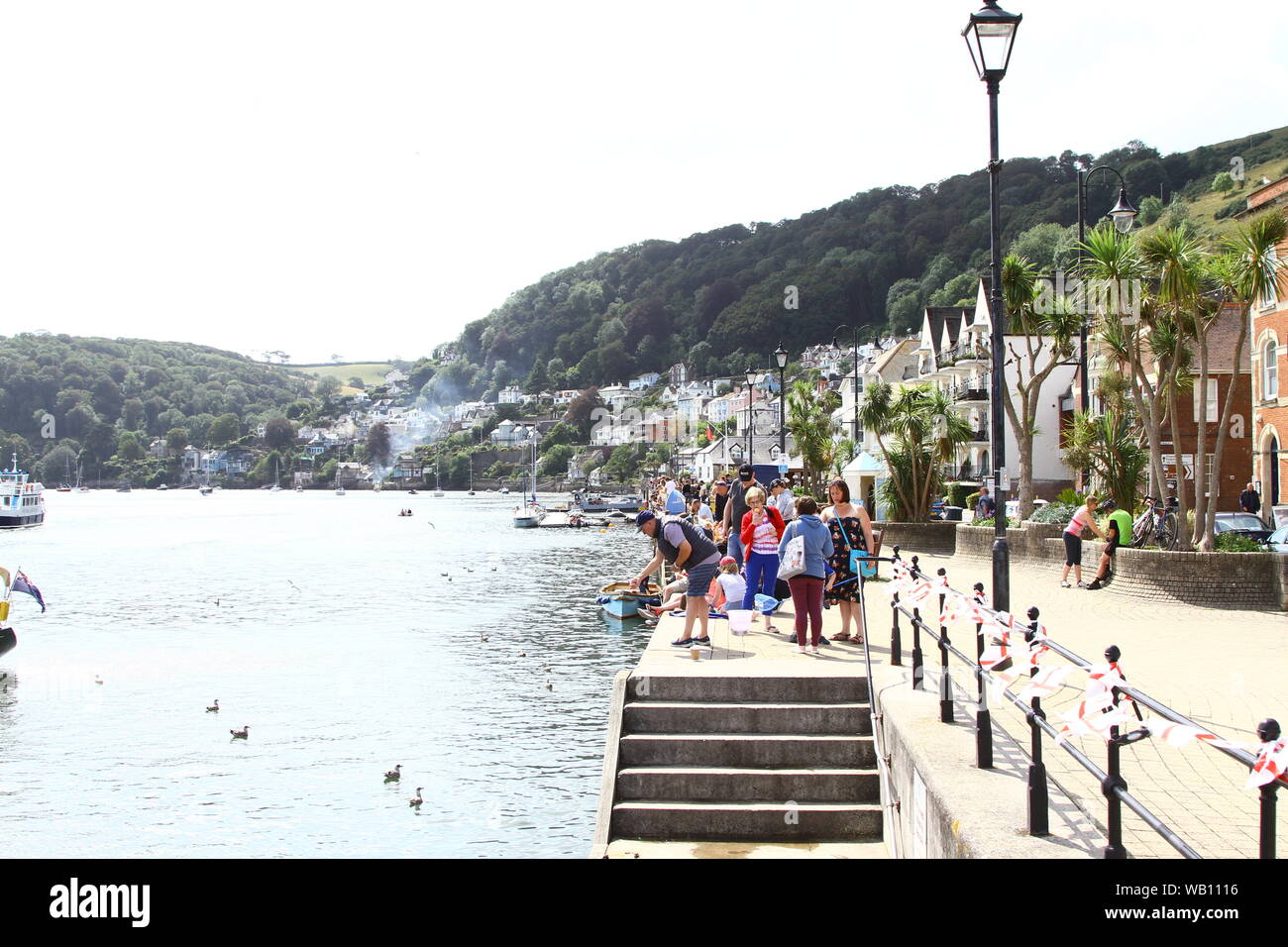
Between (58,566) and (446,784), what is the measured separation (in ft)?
182

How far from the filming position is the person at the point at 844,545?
1290 centimetres

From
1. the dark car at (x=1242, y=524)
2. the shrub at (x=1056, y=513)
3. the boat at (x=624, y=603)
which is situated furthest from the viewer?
the boat at (x=624, y=603)

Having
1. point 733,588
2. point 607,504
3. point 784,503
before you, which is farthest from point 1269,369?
point 607,504

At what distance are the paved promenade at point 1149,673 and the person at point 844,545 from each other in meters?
0.40

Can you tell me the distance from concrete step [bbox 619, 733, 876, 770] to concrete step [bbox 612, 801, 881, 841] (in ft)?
1.57

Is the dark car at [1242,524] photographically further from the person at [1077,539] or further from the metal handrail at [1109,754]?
the metal handrail at [1109,754]

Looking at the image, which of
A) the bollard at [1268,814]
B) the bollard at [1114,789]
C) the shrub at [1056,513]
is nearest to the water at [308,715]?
the bollard at [1114,789]

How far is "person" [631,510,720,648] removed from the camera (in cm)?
1177

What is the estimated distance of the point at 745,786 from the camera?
32.7 ft

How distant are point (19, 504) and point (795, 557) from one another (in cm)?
11306

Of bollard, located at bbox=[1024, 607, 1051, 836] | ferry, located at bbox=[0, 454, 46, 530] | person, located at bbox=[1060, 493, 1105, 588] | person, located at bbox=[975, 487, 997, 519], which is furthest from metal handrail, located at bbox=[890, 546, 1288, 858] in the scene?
ferry, located at bbox=[0, 454, 46, 530]

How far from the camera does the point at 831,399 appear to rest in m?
91.6
